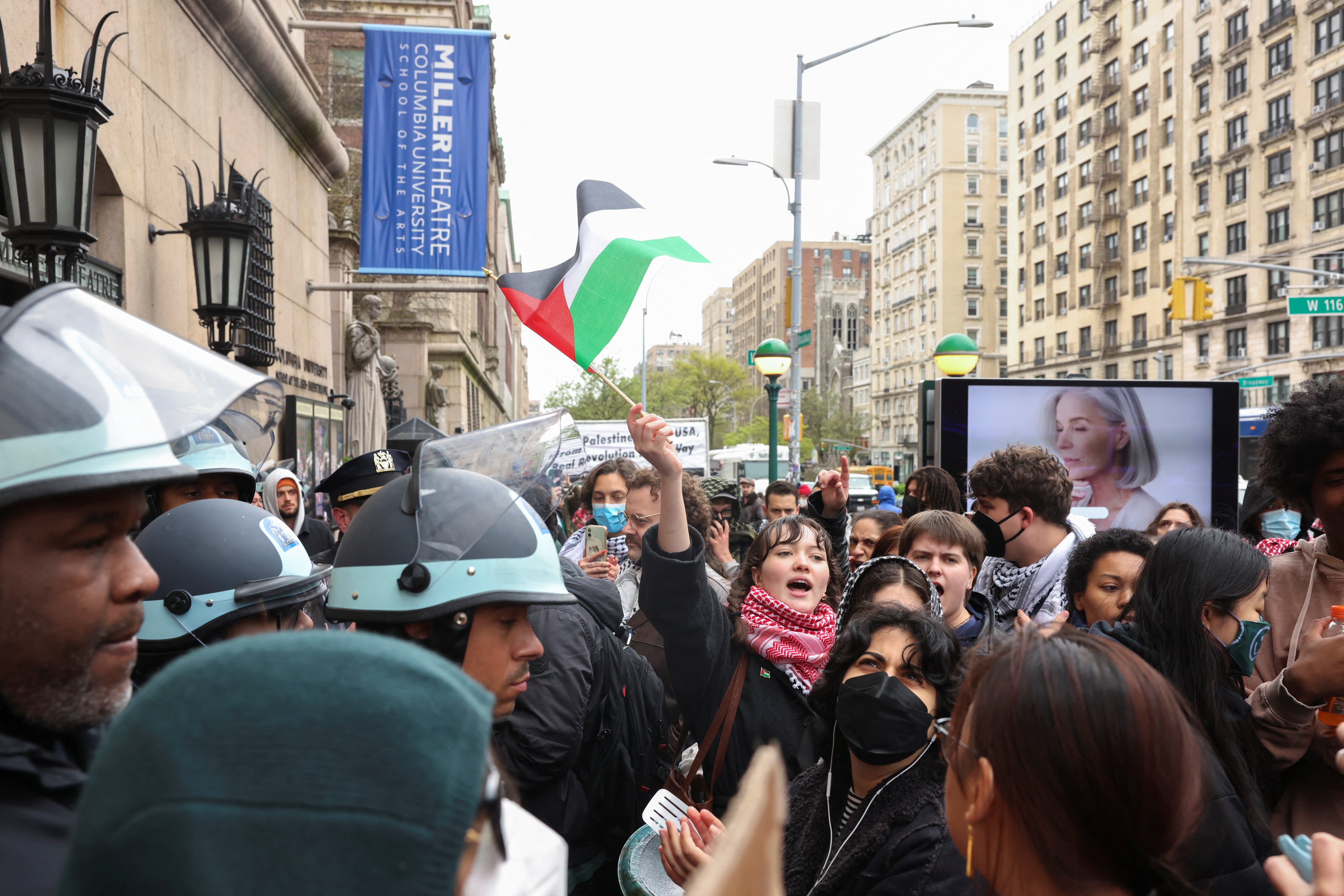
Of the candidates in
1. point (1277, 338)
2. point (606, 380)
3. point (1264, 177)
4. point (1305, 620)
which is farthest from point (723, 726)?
point (1264, 177)

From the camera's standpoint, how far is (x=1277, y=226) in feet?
167

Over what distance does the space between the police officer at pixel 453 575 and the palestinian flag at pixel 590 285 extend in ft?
6.76

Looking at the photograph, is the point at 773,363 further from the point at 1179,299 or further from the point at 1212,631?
the point at 1179,299

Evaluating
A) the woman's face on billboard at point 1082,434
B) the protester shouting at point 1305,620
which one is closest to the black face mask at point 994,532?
the protester shouting at point 1305,620

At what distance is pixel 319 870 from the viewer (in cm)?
79

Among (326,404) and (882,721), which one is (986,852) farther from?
(326,404)

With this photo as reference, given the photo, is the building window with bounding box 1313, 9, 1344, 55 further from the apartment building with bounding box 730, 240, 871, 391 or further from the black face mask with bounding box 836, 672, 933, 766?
the apartment building with bounding box 730, 240, 871, 391

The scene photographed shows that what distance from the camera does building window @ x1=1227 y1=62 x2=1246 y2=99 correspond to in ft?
177

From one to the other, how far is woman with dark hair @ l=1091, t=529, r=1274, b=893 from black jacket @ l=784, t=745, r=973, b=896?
702mm

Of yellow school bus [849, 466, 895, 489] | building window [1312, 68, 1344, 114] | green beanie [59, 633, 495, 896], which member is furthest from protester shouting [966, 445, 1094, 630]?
building window [1312, 68, 1344, 114]

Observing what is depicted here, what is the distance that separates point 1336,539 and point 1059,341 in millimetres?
76452

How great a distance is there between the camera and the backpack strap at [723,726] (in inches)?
126

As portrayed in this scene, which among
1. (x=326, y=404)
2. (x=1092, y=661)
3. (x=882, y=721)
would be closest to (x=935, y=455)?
(x=882, y=721)

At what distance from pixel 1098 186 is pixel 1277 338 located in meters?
21.1
